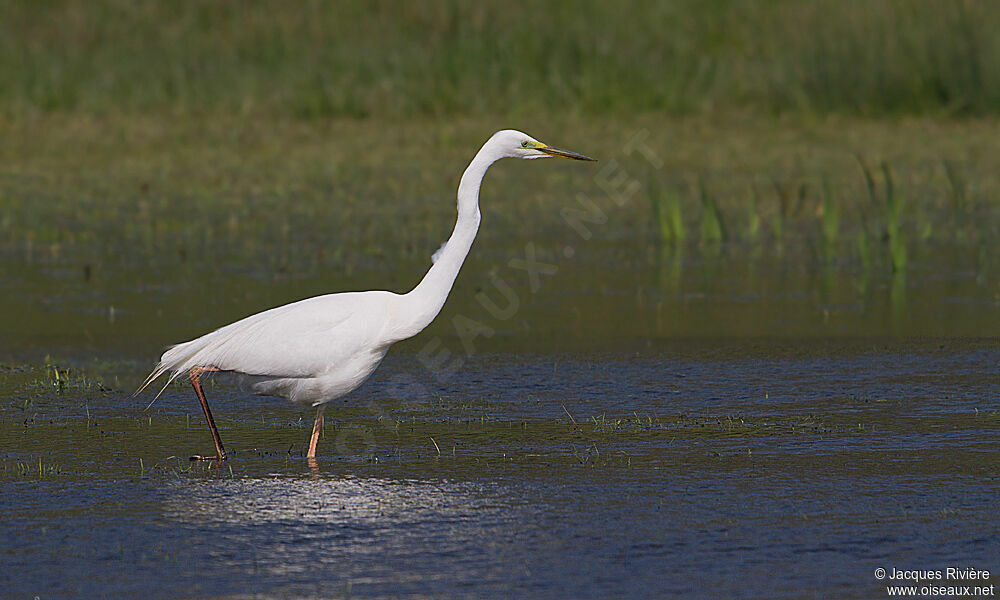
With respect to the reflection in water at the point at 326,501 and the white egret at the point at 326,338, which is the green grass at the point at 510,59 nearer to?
the white egret at the point at 326,338

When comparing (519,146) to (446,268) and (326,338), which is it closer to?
(446,268)

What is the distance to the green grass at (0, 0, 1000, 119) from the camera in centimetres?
1855

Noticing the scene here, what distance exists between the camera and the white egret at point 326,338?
6902mm

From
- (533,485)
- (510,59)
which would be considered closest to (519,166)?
(510,59)

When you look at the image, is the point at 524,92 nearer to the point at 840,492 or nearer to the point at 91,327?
the point at 91,327

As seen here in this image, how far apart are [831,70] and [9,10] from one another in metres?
11.1

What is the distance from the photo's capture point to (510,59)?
64.0 ft

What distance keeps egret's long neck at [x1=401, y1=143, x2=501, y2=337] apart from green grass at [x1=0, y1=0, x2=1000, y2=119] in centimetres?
1143

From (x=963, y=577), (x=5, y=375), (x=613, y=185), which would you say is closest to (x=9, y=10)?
(x=613, y=185)

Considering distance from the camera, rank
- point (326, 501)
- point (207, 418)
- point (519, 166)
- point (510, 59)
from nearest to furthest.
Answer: point (326, 501)
point (207, 418)
point (519, 166)
point (510, 59)

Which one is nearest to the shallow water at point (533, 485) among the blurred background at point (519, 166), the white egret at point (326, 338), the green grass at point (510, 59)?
the white egret at point (326, 338)

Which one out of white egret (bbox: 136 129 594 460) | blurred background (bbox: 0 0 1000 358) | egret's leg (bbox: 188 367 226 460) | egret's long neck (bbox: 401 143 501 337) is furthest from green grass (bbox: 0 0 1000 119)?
egret's leg (bbox: 188 367 226 460)

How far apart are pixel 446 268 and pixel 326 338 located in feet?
1.96

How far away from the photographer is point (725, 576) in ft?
17.0
